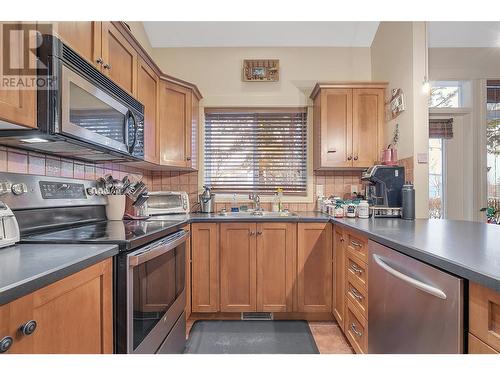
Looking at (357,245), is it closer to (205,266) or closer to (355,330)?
(355,330)

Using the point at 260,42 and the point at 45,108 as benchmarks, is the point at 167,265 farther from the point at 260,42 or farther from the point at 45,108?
the point at 260,42

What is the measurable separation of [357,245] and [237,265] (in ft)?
3.34

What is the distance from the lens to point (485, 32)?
2.31 meters

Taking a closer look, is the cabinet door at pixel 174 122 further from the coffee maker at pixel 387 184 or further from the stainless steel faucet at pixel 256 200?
the coffee maker at pixel 387 184

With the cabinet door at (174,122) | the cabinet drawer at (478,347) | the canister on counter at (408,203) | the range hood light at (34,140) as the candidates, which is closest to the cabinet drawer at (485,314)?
the cabinet drawer at (478,347)

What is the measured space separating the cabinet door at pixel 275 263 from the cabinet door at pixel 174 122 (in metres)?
1.02

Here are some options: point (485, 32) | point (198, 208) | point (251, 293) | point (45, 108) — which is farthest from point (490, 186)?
point (45, 108)

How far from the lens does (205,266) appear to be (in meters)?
2.24

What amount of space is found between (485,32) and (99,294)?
Result: 3.41m

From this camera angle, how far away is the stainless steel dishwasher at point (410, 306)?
2.65 ft
